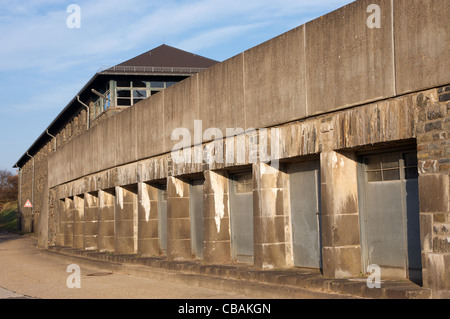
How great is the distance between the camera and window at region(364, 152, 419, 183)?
8523 millimetres

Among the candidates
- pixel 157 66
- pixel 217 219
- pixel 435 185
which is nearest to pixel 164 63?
pixel 157 66

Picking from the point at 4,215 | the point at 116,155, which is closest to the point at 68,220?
the point at 116,155

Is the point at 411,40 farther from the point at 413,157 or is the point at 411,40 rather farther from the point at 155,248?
the point at 155,248

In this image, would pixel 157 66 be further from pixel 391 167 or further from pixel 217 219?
pixel 391 167

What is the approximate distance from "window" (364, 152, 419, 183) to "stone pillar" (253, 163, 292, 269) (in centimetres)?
205

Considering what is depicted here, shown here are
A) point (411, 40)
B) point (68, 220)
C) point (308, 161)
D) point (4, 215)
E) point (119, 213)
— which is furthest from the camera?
point (4, 215)

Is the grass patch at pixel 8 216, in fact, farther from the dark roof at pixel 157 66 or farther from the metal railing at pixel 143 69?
the metal railing at pixel 143 69

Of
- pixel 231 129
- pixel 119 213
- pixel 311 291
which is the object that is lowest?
pixel 311 291

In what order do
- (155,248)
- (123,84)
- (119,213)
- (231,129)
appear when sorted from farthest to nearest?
(123,84)
(119,213)
(155,248)
(231,129)

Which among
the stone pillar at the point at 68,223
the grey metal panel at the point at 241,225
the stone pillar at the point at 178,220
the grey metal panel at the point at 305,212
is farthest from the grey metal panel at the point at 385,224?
the stone pillar at the point at 68,223

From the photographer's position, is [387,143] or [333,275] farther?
[333,275]

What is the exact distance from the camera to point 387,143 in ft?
27.8
